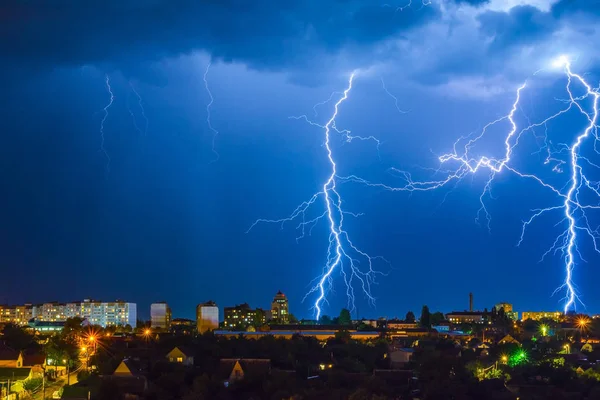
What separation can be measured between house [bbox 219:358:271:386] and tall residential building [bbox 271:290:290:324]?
42.1 metres

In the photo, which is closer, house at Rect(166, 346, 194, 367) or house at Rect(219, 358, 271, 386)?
house at Rect(219, 358, 271, 386)

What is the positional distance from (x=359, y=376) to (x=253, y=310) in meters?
47.1

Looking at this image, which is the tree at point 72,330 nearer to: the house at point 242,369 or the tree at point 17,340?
the tree at point 17,340

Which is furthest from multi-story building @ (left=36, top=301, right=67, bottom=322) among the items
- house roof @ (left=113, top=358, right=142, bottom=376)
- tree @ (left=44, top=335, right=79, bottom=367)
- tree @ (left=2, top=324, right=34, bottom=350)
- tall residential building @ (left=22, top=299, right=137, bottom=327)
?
house roof @ (left=113, top=358, right=142, bottom=376)

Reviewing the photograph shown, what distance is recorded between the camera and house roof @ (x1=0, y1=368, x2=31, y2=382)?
884 inches

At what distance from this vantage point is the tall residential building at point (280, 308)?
222 feet

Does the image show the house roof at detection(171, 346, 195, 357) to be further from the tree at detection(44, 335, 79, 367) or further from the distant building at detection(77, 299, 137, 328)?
the distant building at detection(77, 299, 137, 328)

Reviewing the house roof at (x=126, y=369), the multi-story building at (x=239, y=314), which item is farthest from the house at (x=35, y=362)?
the multi-story building at (x=239, y=314)

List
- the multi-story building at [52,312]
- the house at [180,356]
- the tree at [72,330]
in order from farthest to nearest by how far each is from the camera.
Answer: the multi-story building at [52,312], the tree at [72,330], the house at [180,356]

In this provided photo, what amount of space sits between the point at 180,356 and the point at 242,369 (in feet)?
13.3

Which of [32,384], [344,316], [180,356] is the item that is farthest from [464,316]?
[32,384]

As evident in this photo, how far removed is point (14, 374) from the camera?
23.0 metres

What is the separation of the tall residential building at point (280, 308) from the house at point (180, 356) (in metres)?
39.9

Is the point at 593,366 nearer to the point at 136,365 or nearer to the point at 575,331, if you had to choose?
the point at 136,365
